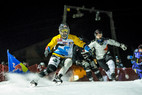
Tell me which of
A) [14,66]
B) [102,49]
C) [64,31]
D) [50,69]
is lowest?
[50,69]

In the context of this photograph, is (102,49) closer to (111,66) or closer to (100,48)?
(100,48)

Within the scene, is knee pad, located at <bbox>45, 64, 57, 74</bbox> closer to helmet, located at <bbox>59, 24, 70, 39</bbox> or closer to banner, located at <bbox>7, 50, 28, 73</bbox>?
helmet, located at <bbox>59, 24, 70, 39</bbox>

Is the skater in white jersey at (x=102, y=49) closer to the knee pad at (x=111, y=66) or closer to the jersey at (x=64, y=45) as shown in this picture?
the knee pad at (x=111, y=66)

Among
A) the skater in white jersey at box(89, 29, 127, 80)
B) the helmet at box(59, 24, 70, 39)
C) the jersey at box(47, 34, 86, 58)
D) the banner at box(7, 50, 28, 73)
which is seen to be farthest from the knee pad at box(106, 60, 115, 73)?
the banner at box(7, 50, 28, 73)

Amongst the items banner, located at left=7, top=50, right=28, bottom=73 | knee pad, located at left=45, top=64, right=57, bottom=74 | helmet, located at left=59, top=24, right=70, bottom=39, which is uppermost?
helmet, located at left=59, top=24, right=70, bottom=39

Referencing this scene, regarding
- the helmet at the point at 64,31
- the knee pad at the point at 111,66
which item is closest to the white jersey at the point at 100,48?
the knee pad at the point at 111,66

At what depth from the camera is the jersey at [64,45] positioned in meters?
4.79

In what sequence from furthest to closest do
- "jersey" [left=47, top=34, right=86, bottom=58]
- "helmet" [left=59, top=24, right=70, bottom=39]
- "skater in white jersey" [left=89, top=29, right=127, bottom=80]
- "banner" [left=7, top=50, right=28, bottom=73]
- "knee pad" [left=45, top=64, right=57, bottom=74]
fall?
"banner" [left=7, top=50, right=28, bottom=73]
"skater in white jersey" [left=89, top=29, right=127, bottom=80]
"helmet" [left=59, top=24, right=70, bottom=39]
"jersey" [left=47, top=34, right=86, bottom=58]
"knee pad" [left=45, top=64, right=57, bottom=74]

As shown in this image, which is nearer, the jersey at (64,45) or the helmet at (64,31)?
the jersey at (64,45)

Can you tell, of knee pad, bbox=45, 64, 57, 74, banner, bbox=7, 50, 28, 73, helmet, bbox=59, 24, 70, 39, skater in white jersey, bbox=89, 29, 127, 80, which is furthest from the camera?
banner, bbox=7, 50, 28, 73

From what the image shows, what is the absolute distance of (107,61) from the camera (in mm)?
6141

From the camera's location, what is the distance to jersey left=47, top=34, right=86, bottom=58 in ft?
15.7

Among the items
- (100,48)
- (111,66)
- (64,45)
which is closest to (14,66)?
(100,48)

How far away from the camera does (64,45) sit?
4840 millimetres
